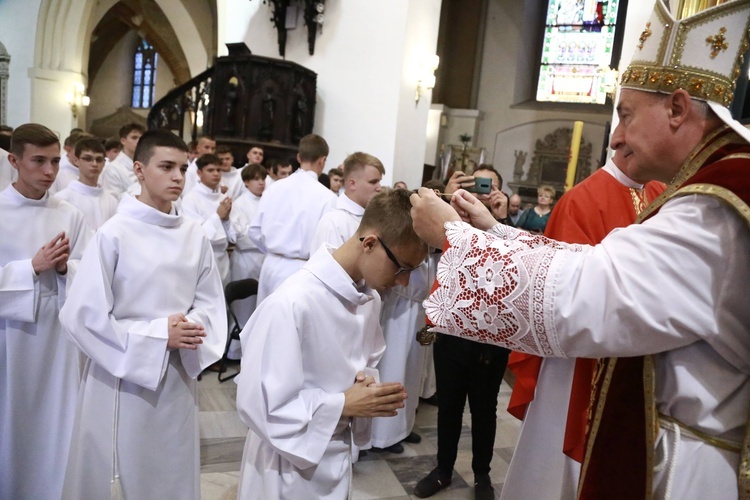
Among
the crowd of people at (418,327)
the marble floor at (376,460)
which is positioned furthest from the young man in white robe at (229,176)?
the crowd of people at (418,327)

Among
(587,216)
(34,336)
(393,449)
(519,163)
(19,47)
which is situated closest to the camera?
(587,216)

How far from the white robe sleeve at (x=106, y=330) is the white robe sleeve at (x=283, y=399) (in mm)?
772

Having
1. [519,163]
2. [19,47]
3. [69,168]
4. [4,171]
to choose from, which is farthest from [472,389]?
[19,47]

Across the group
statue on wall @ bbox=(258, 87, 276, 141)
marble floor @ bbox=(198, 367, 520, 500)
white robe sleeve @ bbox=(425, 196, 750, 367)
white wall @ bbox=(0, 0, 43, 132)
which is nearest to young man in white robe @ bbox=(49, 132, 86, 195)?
statue on wall @ bbox=(258, 87, 276, 141)

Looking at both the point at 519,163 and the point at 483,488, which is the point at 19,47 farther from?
the point at 483,488

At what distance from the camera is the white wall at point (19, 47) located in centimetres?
1408

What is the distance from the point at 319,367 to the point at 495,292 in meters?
0.82

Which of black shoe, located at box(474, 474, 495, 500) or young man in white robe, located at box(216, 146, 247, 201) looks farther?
young man in white robe, located at box(216, 146, 247, 201)

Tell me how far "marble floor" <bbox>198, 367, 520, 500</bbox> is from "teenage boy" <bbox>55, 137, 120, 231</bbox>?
1641mm

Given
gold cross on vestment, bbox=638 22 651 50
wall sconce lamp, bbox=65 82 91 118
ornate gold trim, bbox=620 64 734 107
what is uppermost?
wall sconce lamp, bbox=65 82 91 118

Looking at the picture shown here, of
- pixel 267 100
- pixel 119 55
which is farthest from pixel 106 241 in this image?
pixel 119 55

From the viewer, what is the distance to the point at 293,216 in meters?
4.86

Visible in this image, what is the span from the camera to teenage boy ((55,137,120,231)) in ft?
14.5

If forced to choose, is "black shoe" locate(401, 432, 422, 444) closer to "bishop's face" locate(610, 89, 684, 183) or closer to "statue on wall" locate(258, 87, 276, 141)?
"bishop's face" locate(610, 89, 684, 183)
